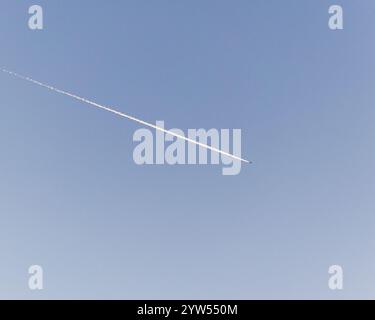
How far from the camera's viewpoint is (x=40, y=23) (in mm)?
4395
